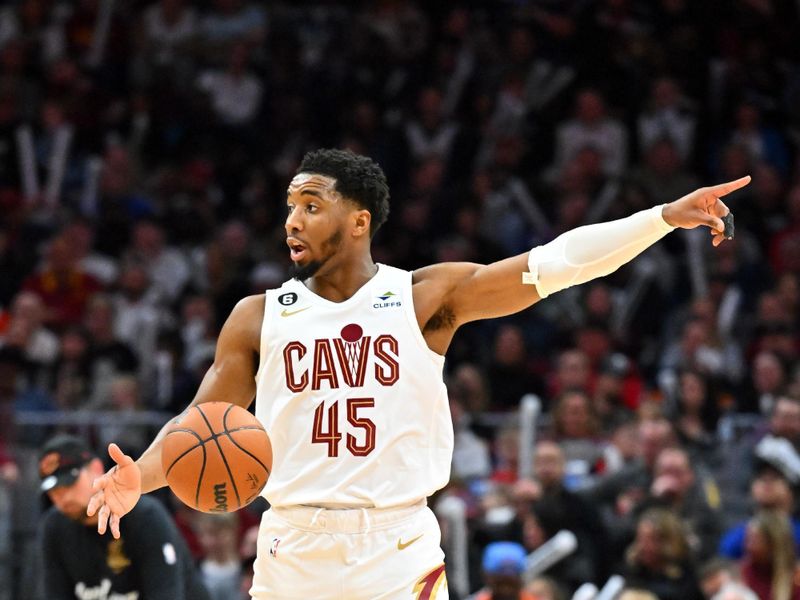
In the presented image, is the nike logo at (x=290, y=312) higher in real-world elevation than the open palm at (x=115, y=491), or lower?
higher

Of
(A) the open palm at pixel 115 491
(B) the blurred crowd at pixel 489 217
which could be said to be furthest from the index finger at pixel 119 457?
(B) the blurred crowd at pixel 489 217

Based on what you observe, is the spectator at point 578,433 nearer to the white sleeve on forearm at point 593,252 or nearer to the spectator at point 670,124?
the spectator at point 670,124

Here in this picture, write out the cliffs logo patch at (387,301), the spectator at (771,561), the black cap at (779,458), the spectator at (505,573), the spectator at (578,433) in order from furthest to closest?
the spectator at (578,433) < the black cap at (779,458) < the spectator at (771,561) < the spectator at (505,573) < the cliffs logo patch at (387,301)

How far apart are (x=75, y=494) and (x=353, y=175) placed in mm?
2367

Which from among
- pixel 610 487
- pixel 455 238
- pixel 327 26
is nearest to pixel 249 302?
pixel 610 487

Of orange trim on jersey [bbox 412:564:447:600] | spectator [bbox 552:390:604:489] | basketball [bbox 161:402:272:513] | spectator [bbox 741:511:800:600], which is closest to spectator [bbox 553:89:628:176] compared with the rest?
spectator [bbox 552:390:604:489]

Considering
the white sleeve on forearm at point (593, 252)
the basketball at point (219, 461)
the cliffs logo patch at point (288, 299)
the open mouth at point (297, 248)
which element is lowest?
the basketball at point (219, 461)

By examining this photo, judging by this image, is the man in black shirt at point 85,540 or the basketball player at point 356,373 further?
the man in black shirt at point 85,540

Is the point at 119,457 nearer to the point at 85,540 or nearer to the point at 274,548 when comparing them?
the point at 274,548

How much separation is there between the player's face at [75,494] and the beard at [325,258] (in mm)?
2033

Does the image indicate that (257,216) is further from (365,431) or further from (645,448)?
(365,431)

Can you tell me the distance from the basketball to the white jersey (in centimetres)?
22

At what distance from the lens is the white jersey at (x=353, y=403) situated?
5.55 m

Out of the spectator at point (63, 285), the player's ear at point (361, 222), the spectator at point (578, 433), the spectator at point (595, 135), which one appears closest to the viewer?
the player's ear at point (361, 222)
